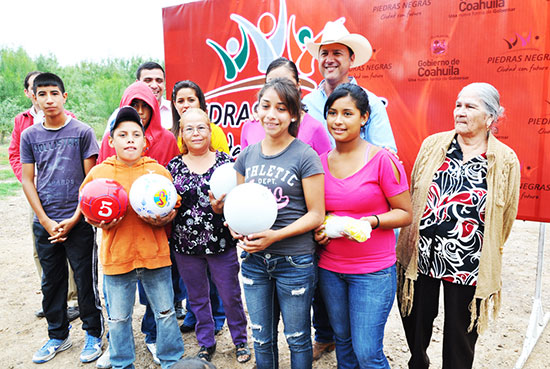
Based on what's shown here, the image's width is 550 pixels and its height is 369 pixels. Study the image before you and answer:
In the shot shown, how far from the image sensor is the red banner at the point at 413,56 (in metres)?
3.27

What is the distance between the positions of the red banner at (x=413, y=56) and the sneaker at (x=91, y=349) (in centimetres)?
279

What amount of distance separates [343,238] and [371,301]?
1.20 ft

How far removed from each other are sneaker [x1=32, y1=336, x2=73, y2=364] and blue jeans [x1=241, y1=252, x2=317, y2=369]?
194 cm

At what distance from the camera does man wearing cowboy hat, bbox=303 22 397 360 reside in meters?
2.59

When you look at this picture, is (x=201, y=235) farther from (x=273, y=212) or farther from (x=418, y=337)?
(x=418, y=337)

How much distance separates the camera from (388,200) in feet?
6.90

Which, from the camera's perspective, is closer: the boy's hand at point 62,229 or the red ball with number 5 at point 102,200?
the red ball with number 5 at point 102,200

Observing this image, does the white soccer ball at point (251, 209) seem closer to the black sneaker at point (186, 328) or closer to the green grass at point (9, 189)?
the black sneaker at point (186, 328)

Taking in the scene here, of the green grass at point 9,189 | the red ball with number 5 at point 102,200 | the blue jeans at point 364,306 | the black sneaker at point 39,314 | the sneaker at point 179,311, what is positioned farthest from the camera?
the green grass at point 9,189

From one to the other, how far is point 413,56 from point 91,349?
396 centimetres

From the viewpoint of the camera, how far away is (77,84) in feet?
87.4

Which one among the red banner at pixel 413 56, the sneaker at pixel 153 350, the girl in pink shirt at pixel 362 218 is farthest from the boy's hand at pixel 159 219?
the red banner at pixel 413 56

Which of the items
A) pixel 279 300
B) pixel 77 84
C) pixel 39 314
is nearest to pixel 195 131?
pixel 279 300

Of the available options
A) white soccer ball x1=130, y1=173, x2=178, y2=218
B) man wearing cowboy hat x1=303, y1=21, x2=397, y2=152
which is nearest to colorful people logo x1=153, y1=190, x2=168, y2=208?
white soccer ball x1=130, y1=173, x2=178, y2=218
